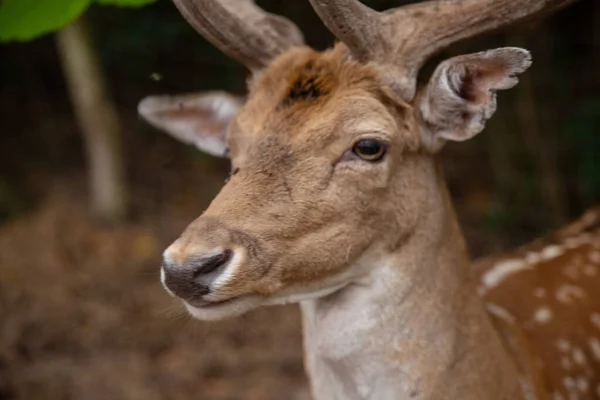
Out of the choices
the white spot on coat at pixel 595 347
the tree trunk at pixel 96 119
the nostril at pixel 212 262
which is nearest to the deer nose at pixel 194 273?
the nostril at pixel 212 262

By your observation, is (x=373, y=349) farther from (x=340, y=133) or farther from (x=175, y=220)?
(x=175, y=220)

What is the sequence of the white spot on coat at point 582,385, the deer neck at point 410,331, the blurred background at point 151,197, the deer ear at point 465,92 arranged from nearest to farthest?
the deer ear at point 465,92 < the deer neck at point 410,331 < the white spot on coat at point 582,385 < the blurred background at point 151,197

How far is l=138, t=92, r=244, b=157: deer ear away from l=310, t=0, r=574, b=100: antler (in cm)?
54

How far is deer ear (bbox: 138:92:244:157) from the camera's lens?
2.53 metres

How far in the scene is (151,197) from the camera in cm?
593

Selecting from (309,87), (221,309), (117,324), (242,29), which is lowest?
(117,324)

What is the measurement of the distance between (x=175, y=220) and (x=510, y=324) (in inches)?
131

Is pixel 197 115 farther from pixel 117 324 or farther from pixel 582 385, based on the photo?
pixel 117 324

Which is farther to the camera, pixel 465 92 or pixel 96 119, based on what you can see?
pixel 96 119

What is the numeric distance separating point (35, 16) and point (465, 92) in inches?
46.8

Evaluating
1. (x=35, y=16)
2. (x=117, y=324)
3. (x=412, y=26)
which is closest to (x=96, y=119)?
(x=117, y=324)

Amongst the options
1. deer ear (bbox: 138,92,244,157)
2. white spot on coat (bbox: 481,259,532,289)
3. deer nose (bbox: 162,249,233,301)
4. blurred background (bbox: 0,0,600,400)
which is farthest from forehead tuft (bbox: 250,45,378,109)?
blurred background (bbox: 0,0,600,400)

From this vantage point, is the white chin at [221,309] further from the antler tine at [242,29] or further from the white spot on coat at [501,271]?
the white spot on coat at [501,271]

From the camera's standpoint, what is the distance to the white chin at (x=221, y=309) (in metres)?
1.89
